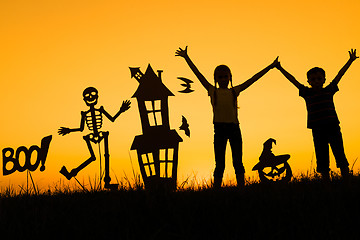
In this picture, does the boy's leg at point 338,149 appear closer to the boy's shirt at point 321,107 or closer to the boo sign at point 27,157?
the boy's shirt at point 321,107

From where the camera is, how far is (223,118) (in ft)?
24.8

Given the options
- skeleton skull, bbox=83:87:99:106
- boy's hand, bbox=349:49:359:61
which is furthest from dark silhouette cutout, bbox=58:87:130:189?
boy's hand, bbox=349:49:359:61

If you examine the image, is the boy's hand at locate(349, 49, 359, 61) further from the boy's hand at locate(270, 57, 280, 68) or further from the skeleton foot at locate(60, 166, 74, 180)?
the skeleton foot at locate(60, 166, 74, 180)

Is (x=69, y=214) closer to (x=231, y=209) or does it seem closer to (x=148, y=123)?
(x=231, y=209)

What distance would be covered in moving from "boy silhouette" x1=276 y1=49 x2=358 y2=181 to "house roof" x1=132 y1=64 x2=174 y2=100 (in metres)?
2.50

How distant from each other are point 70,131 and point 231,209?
501 centimetres

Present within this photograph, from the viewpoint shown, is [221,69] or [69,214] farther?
[221,69]

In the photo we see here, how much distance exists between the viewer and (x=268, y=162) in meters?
8.30

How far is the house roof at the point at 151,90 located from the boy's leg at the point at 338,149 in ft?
9.81

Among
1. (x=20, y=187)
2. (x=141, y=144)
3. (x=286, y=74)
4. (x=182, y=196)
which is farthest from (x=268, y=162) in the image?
(x=20, y=187)


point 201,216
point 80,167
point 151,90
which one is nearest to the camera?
point 201,216

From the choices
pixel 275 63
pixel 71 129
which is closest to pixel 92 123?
pixel 71 129

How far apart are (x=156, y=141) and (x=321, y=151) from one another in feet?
9.39

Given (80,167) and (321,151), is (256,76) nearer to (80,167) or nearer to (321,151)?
(321,151)
